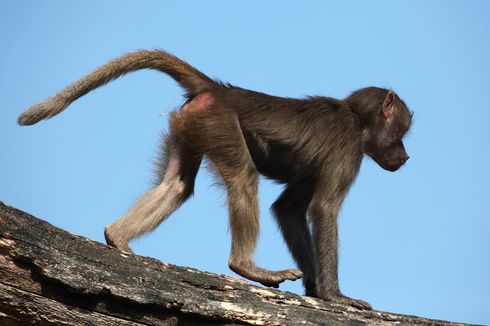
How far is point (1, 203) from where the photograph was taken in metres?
7.06

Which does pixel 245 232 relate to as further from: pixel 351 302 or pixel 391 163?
pixel 391 163

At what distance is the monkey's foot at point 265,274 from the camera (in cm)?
1005

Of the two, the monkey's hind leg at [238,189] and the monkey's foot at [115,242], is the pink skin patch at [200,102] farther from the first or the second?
the monkey's foot at [115,242]

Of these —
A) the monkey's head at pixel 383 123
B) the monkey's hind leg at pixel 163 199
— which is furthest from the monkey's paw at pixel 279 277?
the monkey's head at pixel 383 123

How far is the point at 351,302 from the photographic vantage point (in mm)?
10008

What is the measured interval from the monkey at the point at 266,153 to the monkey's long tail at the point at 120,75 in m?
0.01

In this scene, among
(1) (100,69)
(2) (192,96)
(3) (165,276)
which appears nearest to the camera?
(3) (165,276)

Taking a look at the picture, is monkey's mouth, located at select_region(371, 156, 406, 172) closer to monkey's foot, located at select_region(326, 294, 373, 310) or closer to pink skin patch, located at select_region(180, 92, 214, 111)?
monkey's foot, located at select_region(326, 294, 373, 310)

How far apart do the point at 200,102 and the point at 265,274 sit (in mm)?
2265

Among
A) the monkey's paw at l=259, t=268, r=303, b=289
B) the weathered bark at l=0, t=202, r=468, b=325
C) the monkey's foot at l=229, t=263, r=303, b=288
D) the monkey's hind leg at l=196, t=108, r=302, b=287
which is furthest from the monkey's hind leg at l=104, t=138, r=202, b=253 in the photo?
the weathered bark at l=0, t=202, r=468, b=325

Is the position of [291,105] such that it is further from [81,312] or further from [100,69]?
[81,312]

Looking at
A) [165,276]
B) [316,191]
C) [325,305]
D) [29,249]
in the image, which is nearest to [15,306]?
[29,249]

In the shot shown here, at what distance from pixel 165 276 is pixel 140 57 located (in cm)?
334

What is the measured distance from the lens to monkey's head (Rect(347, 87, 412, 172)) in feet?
39.2
